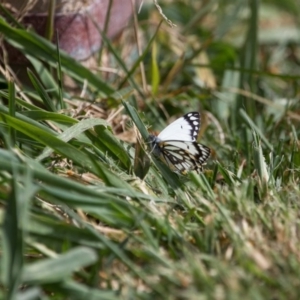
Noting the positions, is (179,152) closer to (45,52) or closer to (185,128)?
(185,128)

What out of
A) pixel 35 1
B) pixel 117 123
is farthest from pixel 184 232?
pixel 35 1

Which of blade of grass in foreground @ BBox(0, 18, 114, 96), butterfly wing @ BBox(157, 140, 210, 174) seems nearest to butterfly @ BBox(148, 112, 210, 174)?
butterfly wing @ BBox(157, 140, 210, 174)

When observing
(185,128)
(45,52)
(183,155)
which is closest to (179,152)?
(183,155)

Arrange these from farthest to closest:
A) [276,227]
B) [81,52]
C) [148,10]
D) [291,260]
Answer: [148,10] < [81,52] < [276,227] < [291,260]

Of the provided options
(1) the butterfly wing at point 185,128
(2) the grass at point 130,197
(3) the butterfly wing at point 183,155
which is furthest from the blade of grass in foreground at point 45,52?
(3) the butterfly wing at point 183,155

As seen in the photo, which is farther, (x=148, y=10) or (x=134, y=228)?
(x=148, y=10)

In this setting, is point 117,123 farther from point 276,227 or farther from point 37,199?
point 276,227
